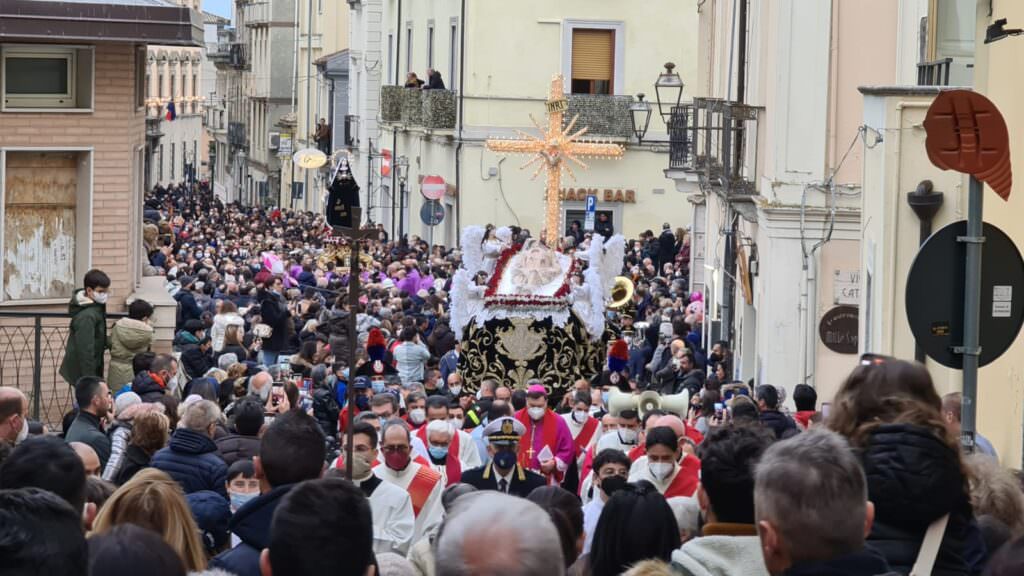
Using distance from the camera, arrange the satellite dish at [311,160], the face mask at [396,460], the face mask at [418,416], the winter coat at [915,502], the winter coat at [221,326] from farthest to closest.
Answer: the satellite dish at [311,160] → the winter coat at [221,326] → the face mask at [418,416] → the face mask at [396,460] → the winter coat at [915,502]

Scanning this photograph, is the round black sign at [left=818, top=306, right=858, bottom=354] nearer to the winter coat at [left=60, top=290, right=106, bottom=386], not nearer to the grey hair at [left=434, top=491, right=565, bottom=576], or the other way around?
the winter coat at [left=60, top=290, right=106, bottom=386]

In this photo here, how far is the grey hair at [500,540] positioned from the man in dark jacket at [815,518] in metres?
0.65

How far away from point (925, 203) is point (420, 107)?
3131 centimetres

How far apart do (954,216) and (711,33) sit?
17.8m

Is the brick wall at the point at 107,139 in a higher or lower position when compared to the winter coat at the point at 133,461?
higher

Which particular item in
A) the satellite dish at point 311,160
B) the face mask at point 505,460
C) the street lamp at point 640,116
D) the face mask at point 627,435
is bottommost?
the face mask at point 627,435

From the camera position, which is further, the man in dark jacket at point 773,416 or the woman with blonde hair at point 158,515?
the man in dark jacket at point 773,416

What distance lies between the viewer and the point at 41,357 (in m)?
15.6

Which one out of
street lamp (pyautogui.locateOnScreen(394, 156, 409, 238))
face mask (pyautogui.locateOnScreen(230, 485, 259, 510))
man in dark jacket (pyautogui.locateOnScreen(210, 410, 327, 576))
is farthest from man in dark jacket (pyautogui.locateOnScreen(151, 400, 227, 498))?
street lamp (pyautogui.locateOnScreen(394, 156, 409, 238))

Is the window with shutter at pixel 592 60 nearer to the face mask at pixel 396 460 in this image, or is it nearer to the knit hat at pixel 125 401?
the knit hat at pixel 125 401

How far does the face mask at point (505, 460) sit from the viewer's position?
33.9 feet

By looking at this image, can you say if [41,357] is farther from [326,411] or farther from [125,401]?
[125,401]

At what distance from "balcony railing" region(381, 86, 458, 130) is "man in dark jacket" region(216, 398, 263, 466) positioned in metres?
31.6

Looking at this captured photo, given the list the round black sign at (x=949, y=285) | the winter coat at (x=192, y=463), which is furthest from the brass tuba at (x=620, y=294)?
the round black sign at (x=949, y=285)
